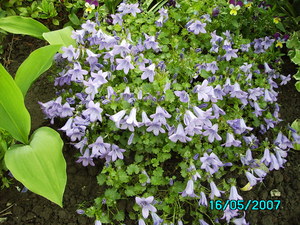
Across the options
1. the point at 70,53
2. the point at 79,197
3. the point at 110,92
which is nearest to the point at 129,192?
the point at 79,197

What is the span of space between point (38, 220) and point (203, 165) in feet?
5.44

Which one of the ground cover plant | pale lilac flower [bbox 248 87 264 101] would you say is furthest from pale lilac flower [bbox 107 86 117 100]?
pale lilac flower [bbox 248 87 264 101]

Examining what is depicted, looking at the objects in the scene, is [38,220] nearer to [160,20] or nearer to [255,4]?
[160,20]

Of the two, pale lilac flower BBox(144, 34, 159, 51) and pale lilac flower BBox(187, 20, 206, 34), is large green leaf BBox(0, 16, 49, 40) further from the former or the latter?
pale lilac flower BBox(187, 20, 206, 34)

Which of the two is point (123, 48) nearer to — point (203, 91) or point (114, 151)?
point (203, 91)

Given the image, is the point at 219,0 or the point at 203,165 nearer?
the point at 203,165

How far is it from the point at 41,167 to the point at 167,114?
3.32ft

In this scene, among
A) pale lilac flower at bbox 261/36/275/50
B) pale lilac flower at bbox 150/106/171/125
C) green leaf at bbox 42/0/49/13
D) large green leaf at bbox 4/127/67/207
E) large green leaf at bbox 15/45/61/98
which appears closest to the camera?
large green leaf at bbox 4/127/67/207

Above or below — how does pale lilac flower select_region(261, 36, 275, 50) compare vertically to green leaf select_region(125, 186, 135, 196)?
above

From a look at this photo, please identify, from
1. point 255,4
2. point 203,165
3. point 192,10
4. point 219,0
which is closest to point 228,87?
point 203,165

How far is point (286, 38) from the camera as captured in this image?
2910 millimetres

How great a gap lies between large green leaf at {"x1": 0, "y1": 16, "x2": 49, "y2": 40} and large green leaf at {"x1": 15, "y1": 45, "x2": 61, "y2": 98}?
0.55 metres

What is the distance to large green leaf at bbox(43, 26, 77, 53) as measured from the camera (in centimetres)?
236

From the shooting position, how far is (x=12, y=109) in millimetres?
1833
